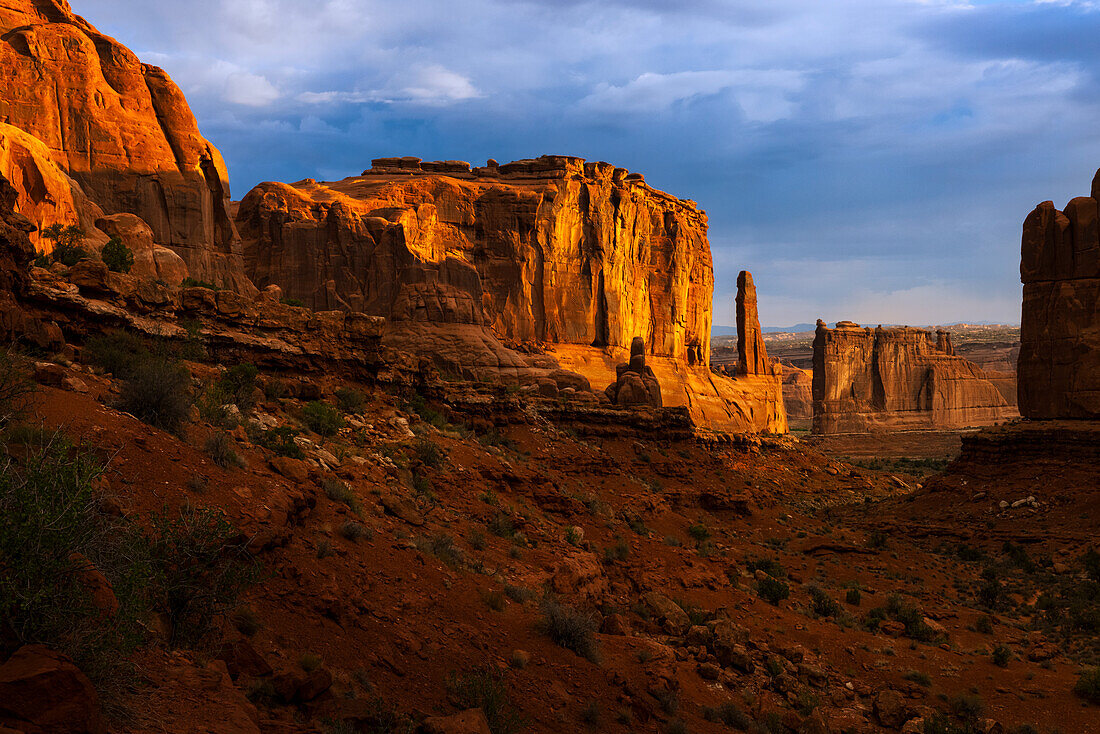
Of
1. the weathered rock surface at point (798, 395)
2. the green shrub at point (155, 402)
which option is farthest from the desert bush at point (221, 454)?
the weathered rock surface at point (798, 395)

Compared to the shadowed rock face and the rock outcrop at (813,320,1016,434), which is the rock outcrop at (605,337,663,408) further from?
the rock outcrop at (813,320,1016,434)

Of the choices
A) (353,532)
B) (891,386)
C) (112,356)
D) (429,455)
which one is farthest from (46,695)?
(891,386)

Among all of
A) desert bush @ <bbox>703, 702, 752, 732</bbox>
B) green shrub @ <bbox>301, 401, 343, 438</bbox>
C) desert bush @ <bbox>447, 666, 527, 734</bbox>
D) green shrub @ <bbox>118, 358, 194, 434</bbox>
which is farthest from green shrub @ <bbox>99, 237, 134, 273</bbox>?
desert bush @ <bbox>703, 702, 752, 732</bbox>

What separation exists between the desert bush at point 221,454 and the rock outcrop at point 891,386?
3909 inches

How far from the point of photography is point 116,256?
725 inches

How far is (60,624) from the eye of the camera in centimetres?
454

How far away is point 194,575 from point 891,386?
10915 cm

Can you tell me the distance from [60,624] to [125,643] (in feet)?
1.61

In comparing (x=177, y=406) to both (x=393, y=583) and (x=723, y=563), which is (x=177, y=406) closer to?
(x=393, y=583)

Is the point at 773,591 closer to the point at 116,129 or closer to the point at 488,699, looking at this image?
the point at 488,699

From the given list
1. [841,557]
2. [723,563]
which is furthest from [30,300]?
[841,557]

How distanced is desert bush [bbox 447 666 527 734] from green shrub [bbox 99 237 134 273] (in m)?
15.4

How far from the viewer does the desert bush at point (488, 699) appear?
7238mm

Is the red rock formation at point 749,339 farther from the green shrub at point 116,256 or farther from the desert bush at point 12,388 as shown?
the desert bush at point 12,388
